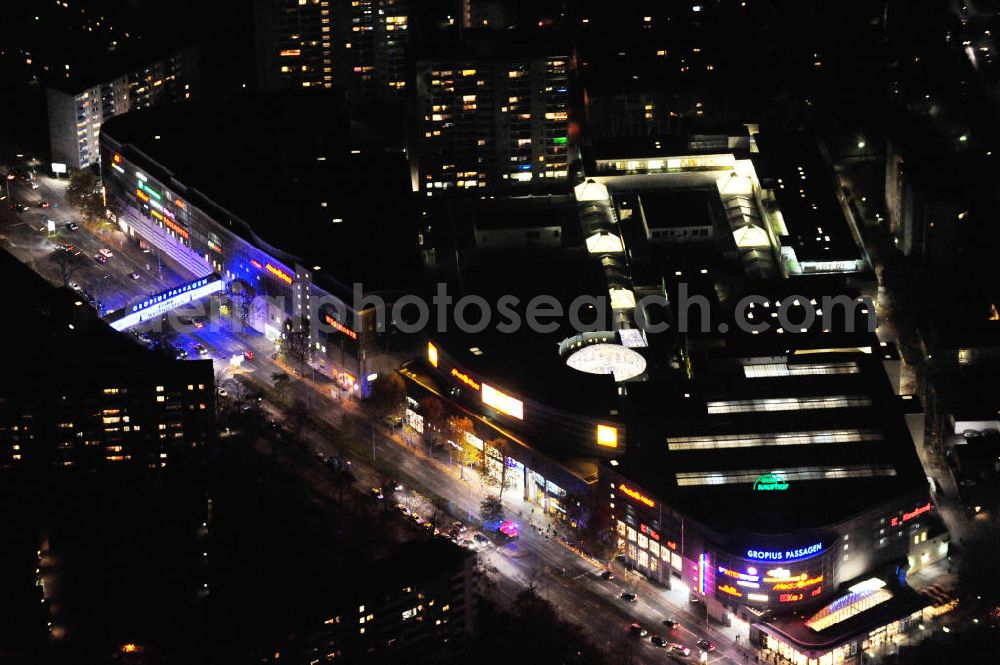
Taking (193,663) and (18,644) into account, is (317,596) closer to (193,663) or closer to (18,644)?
(193,663)

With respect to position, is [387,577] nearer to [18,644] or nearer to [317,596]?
[317,596]

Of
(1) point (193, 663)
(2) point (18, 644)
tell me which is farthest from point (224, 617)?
(2) point (18, 644)

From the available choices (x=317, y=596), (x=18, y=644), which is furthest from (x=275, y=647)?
(x=18, y=644)

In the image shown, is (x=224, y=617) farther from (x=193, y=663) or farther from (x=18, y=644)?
(x=18, y=644)

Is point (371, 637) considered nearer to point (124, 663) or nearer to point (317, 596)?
point (317, 596)

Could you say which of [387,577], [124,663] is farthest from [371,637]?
[124,663]

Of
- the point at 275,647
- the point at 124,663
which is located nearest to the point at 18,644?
the point at 124,663
